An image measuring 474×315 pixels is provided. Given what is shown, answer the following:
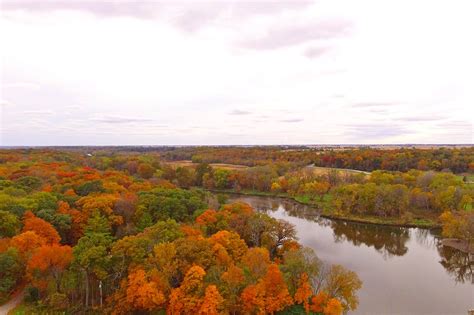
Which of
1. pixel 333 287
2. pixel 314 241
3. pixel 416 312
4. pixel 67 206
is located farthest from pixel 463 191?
pixel 67 206

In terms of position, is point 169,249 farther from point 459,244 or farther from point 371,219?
point 371,219

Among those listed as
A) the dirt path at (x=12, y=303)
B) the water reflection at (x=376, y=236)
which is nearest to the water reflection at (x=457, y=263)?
the water reflection at (x=376, y=236)

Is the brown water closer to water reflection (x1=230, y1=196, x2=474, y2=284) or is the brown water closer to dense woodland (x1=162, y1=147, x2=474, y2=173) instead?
water reflection (x1=230, y1=196, x2=474, y2=284)

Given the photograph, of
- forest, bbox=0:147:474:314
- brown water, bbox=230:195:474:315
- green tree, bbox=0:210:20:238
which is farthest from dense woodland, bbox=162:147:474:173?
green tree, bbox=0:210:20:238

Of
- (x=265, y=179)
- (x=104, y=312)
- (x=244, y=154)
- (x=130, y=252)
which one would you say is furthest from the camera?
(x=244, y=154)

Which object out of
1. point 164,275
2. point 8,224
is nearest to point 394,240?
point 164,275

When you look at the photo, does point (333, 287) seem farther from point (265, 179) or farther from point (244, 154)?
point (244, 154)
